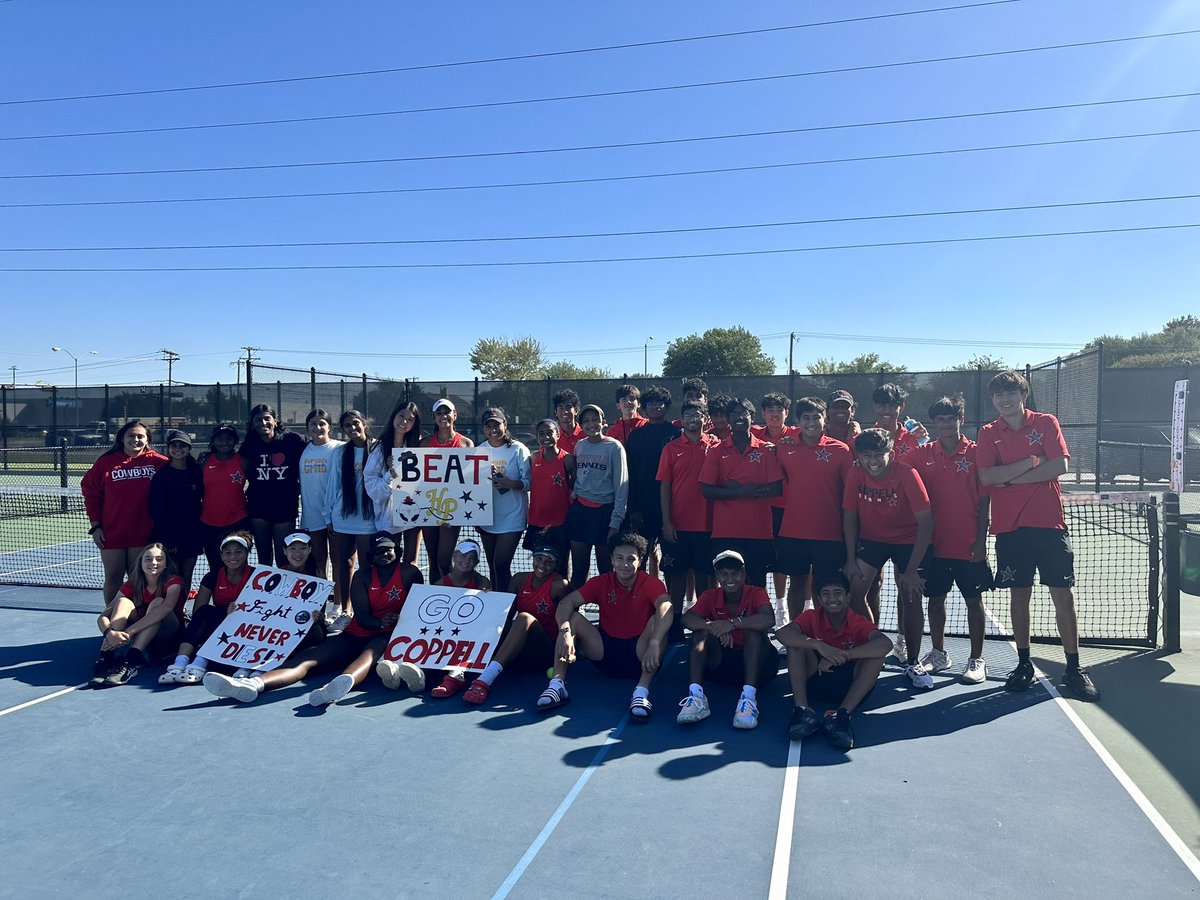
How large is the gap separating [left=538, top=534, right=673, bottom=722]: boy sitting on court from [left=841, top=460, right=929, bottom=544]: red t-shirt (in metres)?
1.48

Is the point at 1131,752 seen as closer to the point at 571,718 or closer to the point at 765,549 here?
the point at 765,549

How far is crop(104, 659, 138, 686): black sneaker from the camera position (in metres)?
5.77

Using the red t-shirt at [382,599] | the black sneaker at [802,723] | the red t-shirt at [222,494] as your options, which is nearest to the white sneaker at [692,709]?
the black sneaker at [802,723]

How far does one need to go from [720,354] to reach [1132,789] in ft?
168

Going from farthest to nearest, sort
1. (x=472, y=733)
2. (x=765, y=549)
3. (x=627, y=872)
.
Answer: (x=765, y=549)
(x=472, y=733)
(x=627, y=872)

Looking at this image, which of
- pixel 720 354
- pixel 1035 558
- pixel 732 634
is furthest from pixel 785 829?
pixel 720 354

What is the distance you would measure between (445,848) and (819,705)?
8.89 feet

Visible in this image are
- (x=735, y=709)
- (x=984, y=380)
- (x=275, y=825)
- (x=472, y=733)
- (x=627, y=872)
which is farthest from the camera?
(x=984, y=380)

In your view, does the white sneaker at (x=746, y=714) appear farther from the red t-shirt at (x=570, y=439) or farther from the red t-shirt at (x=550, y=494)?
the red t-shirt at (x=570, y=439)

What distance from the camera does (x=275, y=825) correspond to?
3676 mm

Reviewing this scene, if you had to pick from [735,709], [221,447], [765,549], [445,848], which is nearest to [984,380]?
[765,549]

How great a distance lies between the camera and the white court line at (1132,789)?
11.1 ft

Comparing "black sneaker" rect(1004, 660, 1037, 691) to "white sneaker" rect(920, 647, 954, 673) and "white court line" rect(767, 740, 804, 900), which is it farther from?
"white court line" rect(767, 740, 804, 900)

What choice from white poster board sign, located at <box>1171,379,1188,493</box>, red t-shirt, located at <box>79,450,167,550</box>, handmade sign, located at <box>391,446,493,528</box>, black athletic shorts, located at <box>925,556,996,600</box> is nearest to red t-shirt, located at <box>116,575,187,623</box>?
red t-shirt, located at <box>79,450,167,550</box>
